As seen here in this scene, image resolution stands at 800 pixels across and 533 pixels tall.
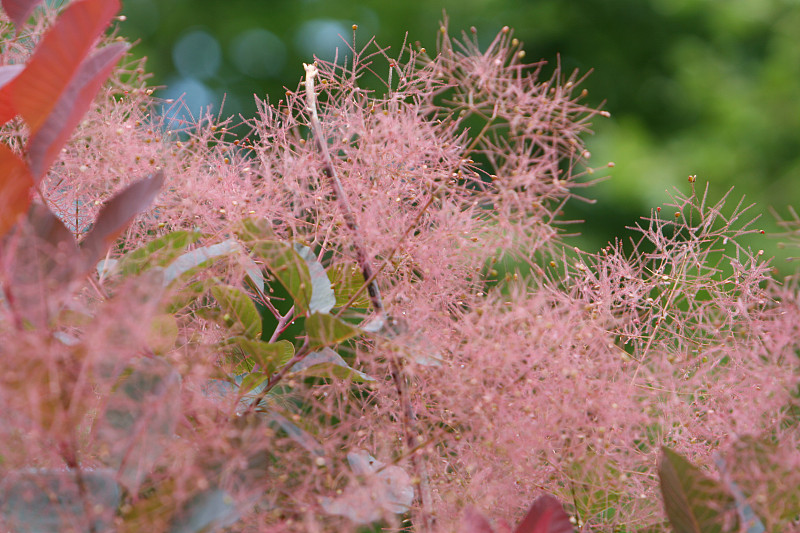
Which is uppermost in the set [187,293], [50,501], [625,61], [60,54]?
[625,61]

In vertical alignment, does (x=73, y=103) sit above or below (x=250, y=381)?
above

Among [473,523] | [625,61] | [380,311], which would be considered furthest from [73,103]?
[625,61]

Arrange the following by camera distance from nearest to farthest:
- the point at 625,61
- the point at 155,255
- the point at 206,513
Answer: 1. the point at 206,513
2. the point at 155,255
3. the point at 625,61

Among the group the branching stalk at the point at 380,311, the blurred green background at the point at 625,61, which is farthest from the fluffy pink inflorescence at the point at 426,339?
the blurred green background at the point at 625,61

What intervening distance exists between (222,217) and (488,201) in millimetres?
229


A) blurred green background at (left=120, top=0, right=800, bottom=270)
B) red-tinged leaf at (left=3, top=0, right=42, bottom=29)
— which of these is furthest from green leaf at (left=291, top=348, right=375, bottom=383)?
blurred green background at (left=120, top=0, right=800, bottom=270)

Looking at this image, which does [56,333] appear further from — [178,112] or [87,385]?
[178,112]

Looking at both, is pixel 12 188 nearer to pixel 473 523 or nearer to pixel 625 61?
pixel 473 523

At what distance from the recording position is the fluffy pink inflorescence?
0.45 metres

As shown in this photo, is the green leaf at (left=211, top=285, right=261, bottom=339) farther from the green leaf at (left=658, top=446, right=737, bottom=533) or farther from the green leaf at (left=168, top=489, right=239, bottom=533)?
the green leaf at (left=658, top=446, right=737, bottom=533)

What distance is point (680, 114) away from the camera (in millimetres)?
5180

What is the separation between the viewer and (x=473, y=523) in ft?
1.45

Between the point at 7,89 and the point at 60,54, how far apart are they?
0.07m

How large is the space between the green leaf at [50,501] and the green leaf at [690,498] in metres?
0.33
